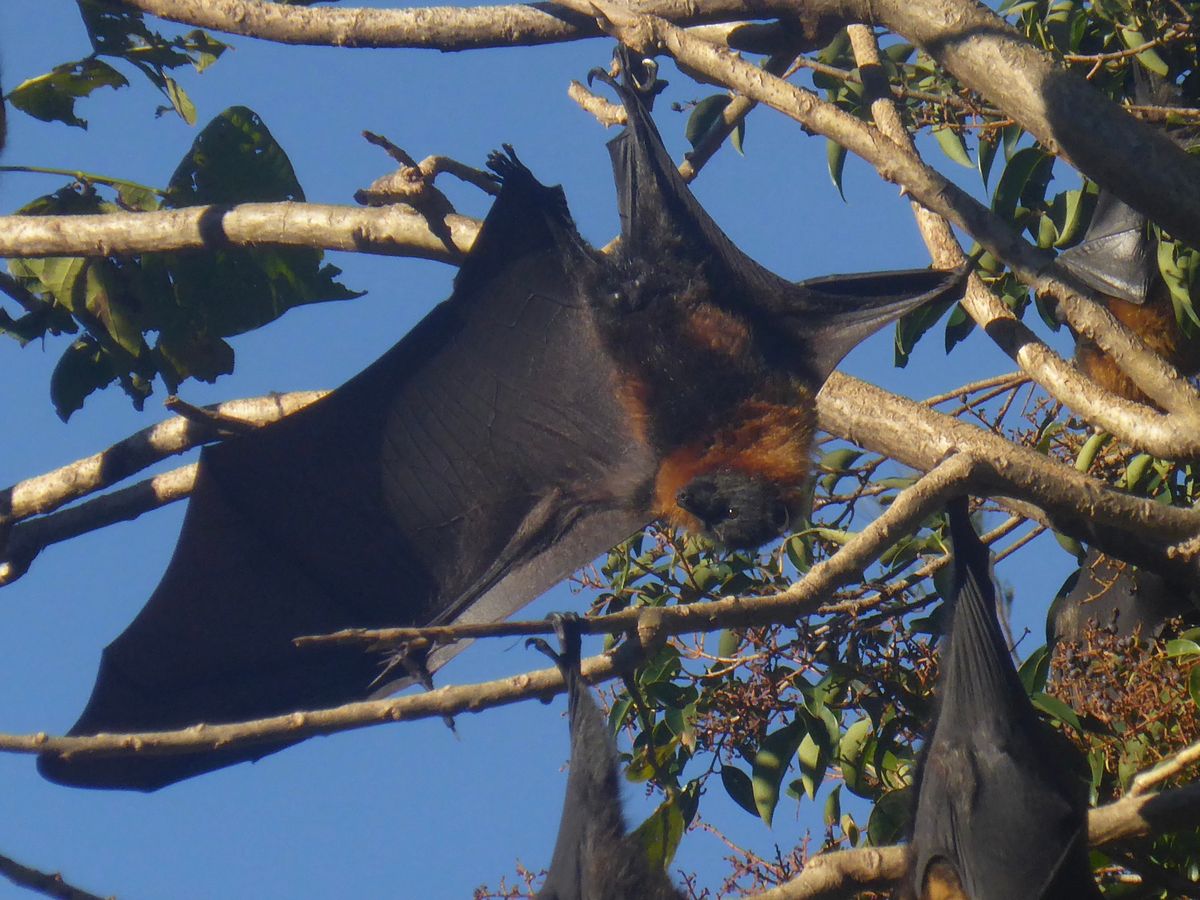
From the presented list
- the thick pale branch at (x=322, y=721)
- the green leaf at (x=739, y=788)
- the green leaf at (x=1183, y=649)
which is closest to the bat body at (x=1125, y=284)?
the green leaf at (x=1183, y=649)

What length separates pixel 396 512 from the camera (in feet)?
18.6

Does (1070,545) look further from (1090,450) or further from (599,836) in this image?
(599,836)

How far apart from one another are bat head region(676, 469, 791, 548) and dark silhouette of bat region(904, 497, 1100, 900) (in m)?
1.05

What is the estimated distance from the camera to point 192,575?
5.30 m

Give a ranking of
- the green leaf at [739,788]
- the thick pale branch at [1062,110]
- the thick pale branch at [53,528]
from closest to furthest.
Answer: the thick pale branch at [1062,110] → the green leaf at [739,788] → the thick pale branch at [53,528]

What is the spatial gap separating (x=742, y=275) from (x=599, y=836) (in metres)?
2.49

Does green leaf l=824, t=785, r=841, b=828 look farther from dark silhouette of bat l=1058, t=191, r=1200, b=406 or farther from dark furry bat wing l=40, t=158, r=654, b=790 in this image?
dark silhouette of bat l=1058, t=191, r=1200, b=406

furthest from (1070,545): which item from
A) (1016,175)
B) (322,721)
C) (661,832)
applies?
(322,721)

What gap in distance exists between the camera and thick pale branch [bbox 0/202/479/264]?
14.3ft

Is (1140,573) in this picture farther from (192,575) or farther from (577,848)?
(192,575)

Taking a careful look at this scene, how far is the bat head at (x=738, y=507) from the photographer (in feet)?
15.6

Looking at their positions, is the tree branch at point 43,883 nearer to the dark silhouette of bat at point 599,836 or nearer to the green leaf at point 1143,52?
the dark silhouette of bat at point 599,836

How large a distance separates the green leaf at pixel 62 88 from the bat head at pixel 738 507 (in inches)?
113

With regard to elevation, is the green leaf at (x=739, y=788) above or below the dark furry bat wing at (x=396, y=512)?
below
